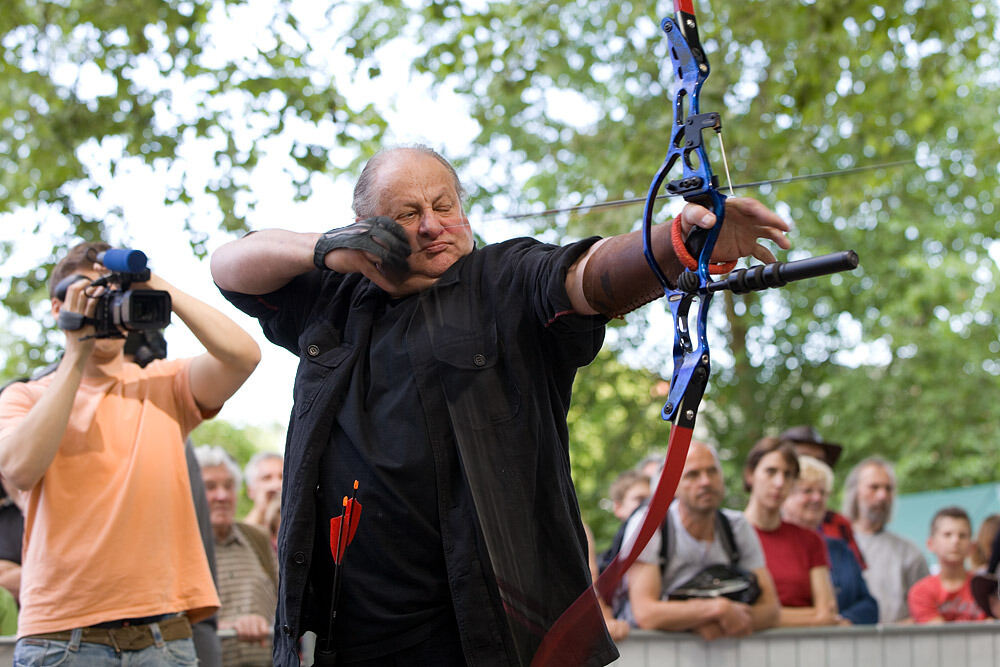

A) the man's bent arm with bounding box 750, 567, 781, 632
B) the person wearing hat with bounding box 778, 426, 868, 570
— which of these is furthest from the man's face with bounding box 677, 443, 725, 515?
the person wearing hat with bounding box 778, 426, 868, 570

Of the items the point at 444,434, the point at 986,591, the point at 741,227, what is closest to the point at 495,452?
the point at 444,434

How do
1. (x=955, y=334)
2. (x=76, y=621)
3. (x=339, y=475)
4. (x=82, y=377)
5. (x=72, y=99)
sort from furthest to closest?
(x=955, y=334), (x=72, y=99), (x=82, y=377), (x=76, y=621), (x=339, y=475)

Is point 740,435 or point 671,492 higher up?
point 740,435

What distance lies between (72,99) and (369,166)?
19.6ft

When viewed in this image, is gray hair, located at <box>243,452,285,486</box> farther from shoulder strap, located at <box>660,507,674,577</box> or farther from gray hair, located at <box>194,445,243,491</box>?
shoulder strap, located at <box>660,507,674,577</box>

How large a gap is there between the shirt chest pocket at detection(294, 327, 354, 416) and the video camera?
3.03 ft

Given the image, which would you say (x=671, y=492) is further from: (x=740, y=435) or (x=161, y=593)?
(x=740, y=435)

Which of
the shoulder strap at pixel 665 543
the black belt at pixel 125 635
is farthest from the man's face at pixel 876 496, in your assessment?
the black belt at pixel 125 635

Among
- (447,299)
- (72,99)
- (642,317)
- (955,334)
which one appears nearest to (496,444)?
(447,299)

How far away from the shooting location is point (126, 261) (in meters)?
3.01

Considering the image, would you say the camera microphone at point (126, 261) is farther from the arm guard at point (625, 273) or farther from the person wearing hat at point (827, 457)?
the person wearing hat at point (827, 457)

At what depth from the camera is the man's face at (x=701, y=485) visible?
13.9ft

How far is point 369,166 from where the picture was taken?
2.29 m

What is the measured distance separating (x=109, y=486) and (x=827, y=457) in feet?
14.3
